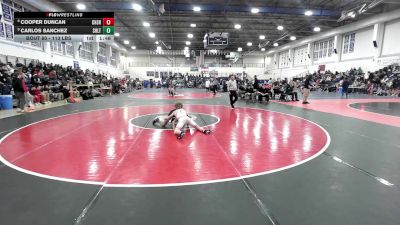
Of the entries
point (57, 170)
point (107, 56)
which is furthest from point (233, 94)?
point (107, 56)

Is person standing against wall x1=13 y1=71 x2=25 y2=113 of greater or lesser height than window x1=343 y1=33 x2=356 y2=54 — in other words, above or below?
below

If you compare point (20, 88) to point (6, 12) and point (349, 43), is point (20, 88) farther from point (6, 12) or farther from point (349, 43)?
point (349, 43)

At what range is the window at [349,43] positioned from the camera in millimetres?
27938

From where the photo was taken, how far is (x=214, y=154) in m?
5.10

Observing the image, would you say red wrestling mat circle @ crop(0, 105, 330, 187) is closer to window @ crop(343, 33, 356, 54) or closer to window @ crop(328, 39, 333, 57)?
window @ crop(343, 33, 356, 54)

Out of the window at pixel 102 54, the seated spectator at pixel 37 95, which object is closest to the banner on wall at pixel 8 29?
the seated spectator at pixel 37 95

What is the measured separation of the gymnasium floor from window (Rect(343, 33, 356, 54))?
82.7ft

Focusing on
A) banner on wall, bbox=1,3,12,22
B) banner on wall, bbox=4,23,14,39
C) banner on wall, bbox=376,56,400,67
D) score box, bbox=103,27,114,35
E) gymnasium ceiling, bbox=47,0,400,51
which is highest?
gymnasium ceiling, bbox=47,0,400,51

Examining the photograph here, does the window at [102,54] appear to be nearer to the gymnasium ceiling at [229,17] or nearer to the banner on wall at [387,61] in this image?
the gymnasium ceiling at [229,17]

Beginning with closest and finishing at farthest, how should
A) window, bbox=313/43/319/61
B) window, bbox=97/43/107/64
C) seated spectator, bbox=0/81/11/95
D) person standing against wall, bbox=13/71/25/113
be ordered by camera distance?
person standing against wall, bbox=13/71/25/113, seated spectator, bbox=0/81/11/95, window, bbox=313/43/319/61, window, bbox=97/43/107/64

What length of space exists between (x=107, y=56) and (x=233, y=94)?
3064 centimetres

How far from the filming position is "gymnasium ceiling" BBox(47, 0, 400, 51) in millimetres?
20281

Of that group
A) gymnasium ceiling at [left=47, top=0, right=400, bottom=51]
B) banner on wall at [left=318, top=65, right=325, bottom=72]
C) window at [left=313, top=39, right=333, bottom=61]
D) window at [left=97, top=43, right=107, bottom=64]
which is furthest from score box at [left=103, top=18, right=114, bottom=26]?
window at [left=313, top=39, right=333, bottom=61]
